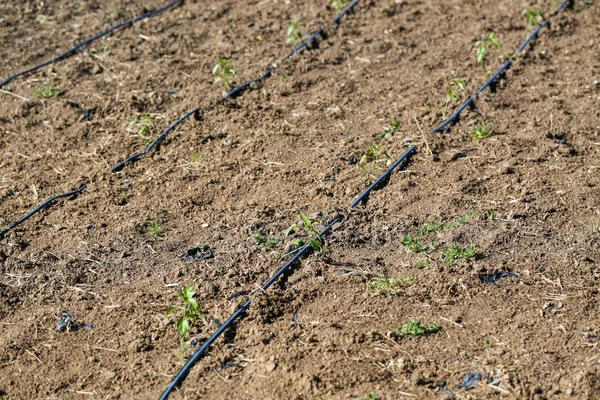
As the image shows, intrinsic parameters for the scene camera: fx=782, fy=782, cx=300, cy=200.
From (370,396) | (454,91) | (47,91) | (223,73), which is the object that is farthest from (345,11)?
(370,396)

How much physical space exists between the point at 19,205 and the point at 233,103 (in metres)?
1.78

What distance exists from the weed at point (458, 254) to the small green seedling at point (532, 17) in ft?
10.1

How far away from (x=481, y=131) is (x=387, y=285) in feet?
5.84

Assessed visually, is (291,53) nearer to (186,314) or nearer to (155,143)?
(155,143)

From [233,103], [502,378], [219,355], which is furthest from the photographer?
[233,103]

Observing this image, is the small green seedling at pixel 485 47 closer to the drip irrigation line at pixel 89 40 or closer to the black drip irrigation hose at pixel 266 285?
the black drip irrigation hose at pixel 266 285

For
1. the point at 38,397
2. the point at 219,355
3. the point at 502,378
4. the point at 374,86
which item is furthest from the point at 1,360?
the point at 374,86

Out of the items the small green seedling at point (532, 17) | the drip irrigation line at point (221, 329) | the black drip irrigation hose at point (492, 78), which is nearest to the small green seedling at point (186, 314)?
the drip irrigation line at point (221, 329)

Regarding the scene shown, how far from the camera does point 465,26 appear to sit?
6.98m

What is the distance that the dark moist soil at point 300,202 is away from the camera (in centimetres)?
385

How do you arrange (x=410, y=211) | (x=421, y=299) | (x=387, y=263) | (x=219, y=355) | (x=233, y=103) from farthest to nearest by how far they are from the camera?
(x=233, y=103) → (x=410, y=211) → (x=387, y=263) → (x=421, y=299) → (x=219, y=355)

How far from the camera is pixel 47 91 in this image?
623 cm

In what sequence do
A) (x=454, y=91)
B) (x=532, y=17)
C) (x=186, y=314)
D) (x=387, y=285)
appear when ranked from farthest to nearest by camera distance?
(x=532, y=17), (x=454, y=91), (x=387, y=285), (x=186, y=314)

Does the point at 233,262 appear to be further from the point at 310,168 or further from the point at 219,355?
the point at 310,168
